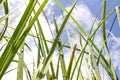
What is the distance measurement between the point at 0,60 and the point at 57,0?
0.96ft

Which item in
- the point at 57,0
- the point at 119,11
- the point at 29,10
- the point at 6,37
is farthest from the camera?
the point at 6,37

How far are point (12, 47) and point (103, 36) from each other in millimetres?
397

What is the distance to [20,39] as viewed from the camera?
352 millimetres

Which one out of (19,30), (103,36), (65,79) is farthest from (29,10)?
(103,36)

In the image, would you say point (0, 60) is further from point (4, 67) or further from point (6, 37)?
point (6, 37)

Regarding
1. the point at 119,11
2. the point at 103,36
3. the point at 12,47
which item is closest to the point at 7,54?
the point at 12,47

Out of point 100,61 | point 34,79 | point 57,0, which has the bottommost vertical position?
point 34,79

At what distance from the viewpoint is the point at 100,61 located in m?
0.71

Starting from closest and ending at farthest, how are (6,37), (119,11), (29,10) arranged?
1. (29,10)
2. (119,11)
3. (6,37)

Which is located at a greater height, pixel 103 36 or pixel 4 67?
pixel 103 36

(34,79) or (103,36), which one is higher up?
(103,36)

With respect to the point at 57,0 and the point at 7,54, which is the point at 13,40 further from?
the point at 57,0

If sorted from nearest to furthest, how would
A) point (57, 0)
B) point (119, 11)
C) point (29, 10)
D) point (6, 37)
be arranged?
point (29, 10), point (119, 11), point (57, 0), point (6, 37)

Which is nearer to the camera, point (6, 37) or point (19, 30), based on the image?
point (19, 30)
